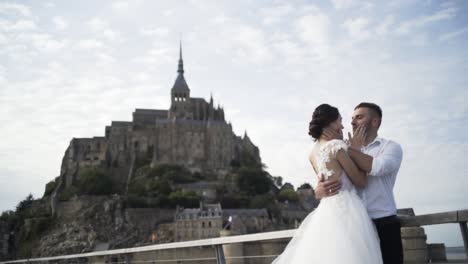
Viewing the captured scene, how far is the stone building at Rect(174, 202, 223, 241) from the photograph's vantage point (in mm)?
48719

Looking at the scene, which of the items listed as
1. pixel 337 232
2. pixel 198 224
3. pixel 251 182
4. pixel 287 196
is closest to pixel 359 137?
pixel 337 232

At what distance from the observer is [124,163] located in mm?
68688

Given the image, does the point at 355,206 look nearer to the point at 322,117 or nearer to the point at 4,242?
the point at 322,117

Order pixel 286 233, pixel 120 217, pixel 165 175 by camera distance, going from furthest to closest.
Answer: pixel 165 175
pixel 120 217
pixel 286 233

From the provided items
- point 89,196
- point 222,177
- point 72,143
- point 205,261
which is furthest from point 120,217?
point 205,261

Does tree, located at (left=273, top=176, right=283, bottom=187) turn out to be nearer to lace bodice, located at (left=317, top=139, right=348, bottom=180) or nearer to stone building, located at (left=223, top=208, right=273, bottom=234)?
stone building, located at (left=223, top=208, right=273, bottom=234)

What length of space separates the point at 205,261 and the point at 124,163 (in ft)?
213

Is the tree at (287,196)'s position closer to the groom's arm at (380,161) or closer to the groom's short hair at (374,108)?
the groom's short hair at (374,108)

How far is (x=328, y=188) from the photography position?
10.5 feet

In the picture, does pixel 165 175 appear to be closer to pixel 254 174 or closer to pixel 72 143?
pixel 254 174

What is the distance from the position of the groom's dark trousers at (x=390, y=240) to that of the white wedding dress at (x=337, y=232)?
0.08 meters

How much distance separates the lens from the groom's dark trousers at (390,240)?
3.09m

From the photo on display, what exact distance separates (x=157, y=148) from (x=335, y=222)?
6637 cm

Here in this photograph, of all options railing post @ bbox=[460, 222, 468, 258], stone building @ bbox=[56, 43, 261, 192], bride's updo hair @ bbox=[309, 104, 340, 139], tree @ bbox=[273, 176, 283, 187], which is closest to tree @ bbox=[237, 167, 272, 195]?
stone building @ bbox=[56, 43, 261, 192]
